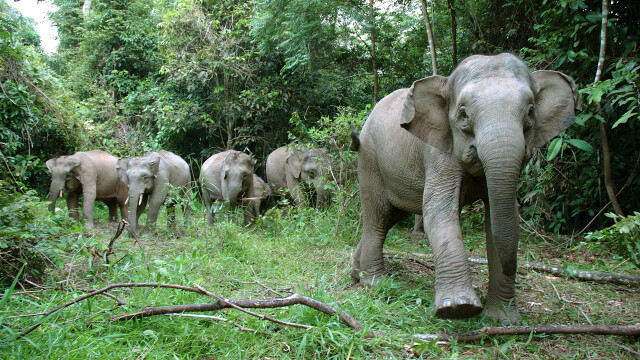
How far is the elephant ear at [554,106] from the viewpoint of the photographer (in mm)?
3246

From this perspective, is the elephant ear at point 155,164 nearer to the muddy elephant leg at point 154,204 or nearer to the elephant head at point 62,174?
the muddy elephant leg at point 154,204

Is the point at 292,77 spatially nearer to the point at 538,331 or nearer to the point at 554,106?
the point at 554,106

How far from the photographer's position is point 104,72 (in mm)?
16906

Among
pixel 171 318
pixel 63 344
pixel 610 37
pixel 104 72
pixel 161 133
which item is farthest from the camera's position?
pixel 104 72

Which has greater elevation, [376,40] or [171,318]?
[376,40]

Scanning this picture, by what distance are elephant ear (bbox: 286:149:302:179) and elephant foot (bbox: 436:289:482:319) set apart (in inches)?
301

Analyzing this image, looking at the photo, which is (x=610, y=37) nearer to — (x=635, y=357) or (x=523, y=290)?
(x=523, y=290)

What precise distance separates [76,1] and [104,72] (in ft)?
20.6

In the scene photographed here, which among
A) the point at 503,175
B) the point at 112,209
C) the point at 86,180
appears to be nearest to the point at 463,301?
the point at 503,175

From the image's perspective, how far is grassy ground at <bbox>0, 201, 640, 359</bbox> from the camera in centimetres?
279

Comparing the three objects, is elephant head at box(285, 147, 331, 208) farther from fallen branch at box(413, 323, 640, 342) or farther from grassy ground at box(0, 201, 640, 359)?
fallen branch at box(413, 323, 640, 342)

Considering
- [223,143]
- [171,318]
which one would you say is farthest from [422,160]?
[223,143]

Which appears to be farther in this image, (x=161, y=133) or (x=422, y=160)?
(x=161, y=133)

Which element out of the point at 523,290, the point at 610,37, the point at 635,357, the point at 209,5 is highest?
the point at 209,5
